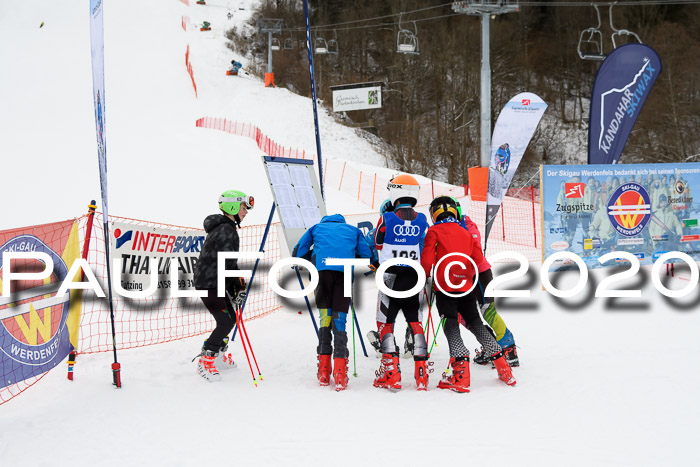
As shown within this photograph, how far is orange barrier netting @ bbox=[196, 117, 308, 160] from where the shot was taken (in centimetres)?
2561

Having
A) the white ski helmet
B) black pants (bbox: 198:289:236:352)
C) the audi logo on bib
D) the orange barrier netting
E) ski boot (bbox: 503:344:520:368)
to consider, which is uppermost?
the orange barrier netting

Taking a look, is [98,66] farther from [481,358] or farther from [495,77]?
[495,77]

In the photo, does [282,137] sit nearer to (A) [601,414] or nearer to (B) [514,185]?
(B) [514,185]

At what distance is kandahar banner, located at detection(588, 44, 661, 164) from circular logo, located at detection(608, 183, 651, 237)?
60 centimetres

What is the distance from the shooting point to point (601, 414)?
15.6 ft

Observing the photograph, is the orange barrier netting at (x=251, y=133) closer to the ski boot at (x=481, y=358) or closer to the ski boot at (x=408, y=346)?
the ski boot at (x=408, y=346)

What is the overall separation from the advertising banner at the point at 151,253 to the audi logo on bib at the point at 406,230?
2.58 meters

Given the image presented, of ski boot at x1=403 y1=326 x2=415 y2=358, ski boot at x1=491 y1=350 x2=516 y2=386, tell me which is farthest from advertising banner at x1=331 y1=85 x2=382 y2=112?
ski boot at x1=491 y1=350 x2=516 y2=386

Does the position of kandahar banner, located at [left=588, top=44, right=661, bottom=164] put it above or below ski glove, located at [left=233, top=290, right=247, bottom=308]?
above

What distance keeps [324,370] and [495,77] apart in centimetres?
3406

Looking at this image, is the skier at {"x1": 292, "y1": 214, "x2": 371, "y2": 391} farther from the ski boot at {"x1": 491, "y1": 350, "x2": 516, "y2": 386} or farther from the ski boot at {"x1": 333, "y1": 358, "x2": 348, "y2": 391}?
the ski boot at {"x1": 491, "y1": 350, "x2": 516, "y2": 386}

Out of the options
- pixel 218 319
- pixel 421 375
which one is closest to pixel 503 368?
pixel 421 375

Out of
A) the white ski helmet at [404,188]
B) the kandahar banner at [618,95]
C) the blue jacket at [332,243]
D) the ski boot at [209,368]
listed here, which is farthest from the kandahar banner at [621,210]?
the ski boot at [209,368]

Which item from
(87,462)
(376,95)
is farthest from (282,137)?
(87,462)
